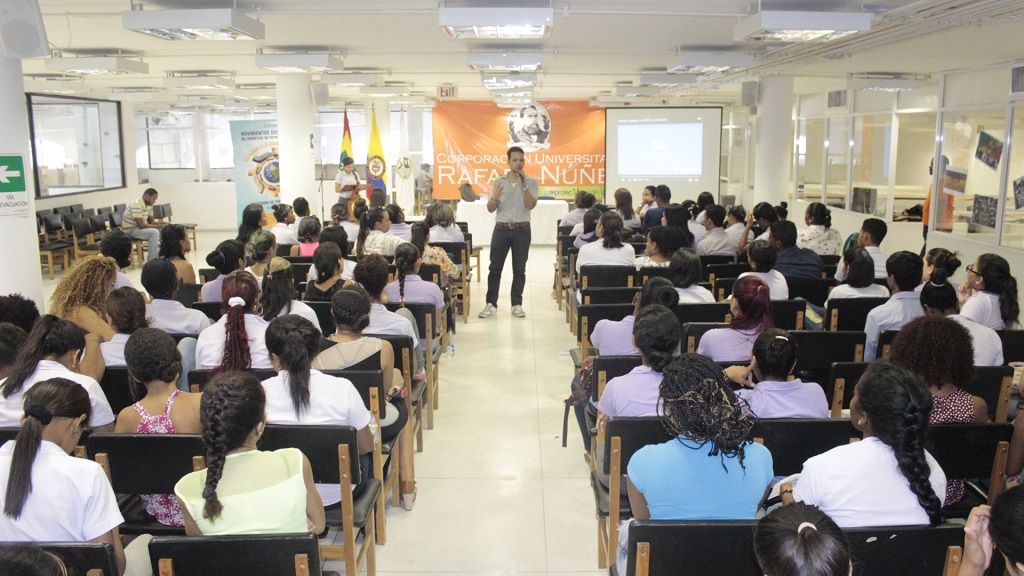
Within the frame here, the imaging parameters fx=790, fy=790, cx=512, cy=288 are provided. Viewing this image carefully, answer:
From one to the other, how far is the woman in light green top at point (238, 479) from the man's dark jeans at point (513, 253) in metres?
5.48

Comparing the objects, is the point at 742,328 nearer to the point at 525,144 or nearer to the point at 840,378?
the point at 840,378

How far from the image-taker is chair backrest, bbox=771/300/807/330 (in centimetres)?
495

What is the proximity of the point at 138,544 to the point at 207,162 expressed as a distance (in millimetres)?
17892

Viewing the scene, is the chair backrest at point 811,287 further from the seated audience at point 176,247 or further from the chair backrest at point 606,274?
the seated audience at point 176,247

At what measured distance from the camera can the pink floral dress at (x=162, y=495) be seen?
9.59 feet

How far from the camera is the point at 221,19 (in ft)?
17.9

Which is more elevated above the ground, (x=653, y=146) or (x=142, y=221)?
(x=653, y=146)

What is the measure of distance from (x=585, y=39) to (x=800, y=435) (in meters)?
6.28

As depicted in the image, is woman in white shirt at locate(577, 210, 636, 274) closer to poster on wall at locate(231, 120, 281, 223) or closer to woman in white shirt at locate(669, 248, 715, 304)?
woman in white shirt at locate(669, 248, 715, 304)

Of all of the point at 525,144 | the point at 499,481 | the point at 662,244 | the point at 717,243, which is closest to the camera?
the point at 499,481

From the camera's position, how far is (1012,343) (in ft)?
14.0

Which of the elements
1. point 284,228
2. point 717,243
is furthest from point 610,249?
point 284,228

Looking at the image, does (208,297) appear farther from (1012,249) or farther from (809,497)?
(1012,249)

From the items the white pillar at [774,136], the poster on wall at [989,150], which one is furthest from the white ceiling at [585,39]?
the poster on wall at [989,150]
